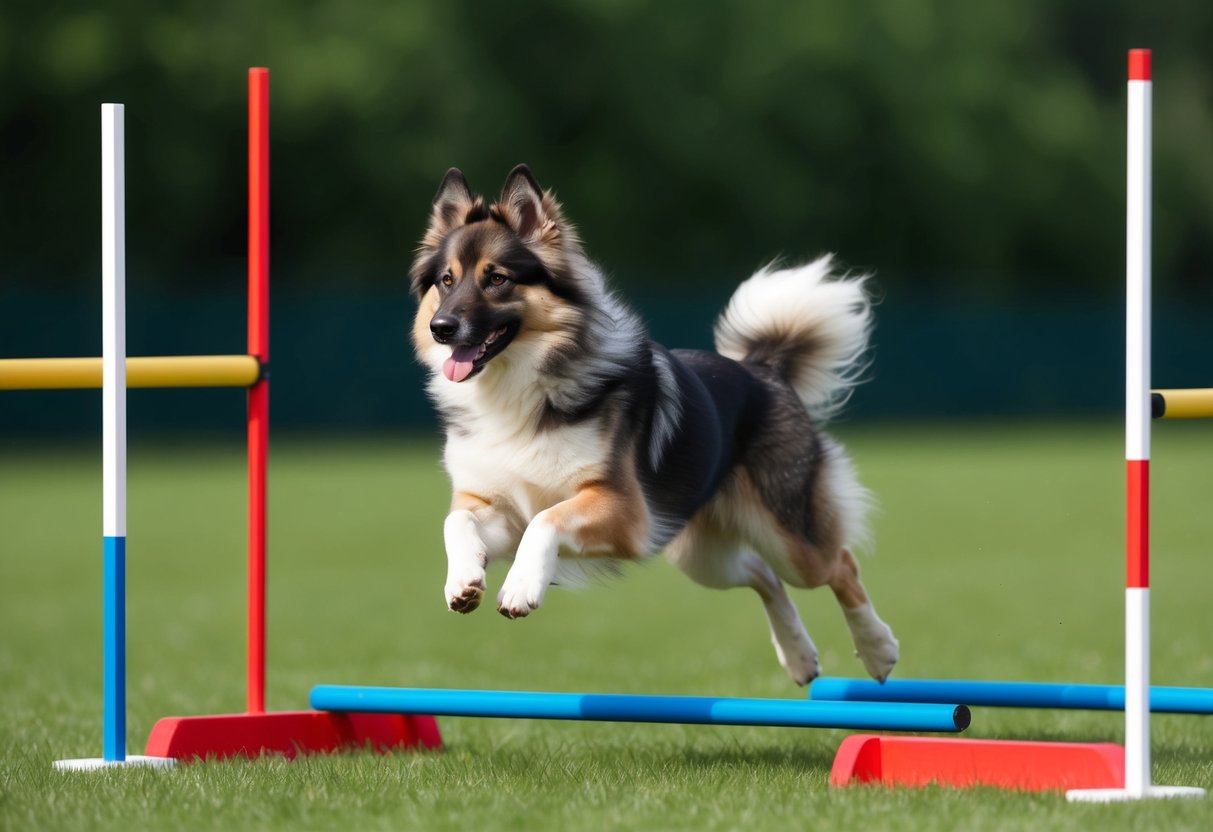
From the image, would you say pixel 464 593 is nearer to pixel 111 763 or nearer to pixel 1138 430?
pixel 111 763

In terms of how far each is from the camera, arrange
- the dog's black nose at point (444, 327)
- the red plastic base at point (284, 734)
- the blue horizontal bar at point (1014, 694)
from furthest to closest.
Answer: the red plastic base at point (284, 734) < the dog's black nose at point (444, 327) < the blue horizontal bar at point (1014, 694)

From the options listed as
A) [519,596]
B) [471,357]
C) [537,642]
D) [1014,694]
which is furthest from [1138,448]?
[537,642]

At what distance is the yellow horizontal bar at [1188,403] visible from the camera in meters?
4.98

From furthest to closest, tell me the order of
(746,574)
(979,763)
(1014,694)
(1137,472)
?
(746,574), (1014,694), (979,763), (1137,472)

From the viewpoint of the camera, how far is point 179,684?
8.55m

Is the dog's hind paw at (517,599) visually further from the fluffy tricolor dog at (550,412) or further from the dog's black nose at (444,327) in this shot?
the dog's black nose at (444,327)

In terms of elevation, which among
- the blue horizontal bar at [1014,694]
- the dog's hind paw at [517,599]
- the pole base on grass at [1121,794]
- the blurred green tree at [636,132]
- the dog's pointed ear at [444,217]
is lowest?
the pole base on grass at [1121,794]

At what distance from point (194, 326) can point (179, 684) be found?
16936mm

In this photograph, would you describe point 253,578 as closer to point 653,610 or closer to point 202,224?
point 653,610

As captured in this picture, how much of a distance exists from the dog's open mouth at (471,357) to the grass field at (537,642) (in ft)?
4.02

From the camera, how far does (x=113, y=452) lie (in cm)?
A: 538

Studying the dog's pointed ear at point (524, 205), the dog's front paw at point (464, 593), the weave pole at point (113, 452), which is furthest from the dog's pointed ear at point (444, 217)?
the dog's front paw at point (464, 593)

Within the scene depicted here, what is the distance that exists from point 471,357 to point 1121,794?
7.57 ft

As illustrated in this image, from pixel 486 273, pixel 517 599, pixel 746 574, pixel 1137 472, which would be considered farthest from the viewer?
pixel 746 574
